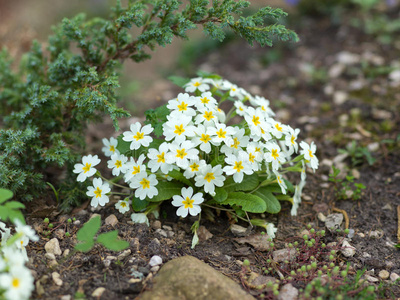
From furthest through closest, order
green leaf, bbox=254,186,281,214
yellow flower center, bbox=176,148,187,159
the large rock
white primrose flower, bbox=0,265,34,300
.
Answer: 1. green leaf, bbox=254,186,281,214
2. yellow flower center, bbox=176,148,187,159
3. the large rock
4. white primrose flower, bbox=0,265,34,300

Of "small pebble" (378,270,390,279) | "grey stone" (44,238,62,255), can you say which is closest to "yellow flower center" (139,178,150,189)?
"grey stone" (44,238,62,255)

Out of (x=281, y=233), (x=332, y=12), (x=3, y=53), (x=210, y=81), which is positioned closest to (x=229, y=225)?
(x=281, y=233)

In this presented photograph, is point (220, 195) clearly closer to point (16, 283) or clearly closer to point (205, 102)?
point (205, 102)

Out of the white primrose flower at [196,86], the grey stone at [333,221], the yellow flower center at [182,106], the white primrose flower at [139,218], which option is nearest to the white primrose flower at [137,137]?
the yellow flower center at [182,106]

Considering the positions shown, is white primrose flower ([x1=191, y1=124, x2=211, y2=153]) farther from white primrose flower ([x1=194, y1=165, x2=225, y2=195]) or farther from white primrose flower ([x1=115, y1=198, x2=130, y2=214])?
white primrose flower ([x1=115, y1=198, x2=130, y2=214])

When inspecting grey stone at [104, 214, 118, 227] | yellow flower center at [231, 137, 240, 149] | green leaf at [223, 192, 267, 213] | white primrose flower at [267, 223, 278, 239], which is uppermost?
yellow flower center at [231, 137, 240, 149]

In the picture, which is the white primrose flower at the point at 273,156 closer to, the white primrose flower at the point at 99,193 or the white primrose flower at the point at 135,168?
the white primrose flower at the point at 135,168

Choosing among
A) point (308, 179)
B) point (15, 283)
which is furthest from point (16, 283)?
point (308, 179)
